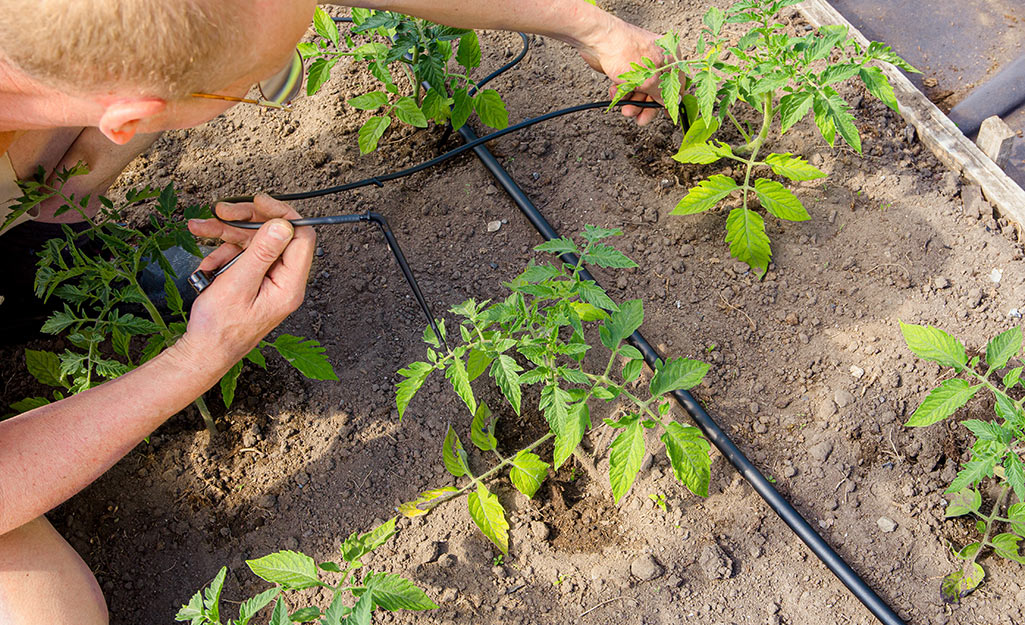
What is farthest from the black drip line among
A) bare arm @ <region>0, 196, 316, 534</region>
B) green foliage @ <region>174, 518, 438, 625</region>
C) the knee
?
the knee

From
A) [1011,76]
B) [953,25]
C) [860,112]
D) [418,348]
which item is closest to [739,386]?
[418,348]

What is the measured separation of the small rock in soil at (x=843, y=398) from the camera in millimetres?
1844

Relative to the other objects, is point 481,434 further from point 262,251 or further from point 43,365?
point 43,365

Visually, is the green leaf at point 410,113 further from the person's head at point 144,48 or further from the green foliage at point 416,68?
the person's head at point 144,48

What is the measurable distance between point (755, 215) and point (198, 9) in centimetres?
134

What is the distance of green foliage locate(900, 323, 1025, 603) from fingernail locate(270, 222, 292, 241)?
1236 millimetres

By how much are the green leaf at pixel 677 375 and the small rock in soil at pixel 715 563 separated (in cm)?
38

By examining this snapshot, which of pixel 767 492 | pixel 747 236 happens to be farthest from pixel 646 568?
pixel 747 236

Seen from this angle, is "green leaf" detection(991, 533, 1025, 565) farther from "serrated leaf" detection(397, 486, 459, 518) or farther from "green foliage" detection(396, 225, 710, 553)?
"serrated leaf" detection(397, 486, 459, 518)

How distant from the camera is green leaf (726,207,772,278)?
6.32ft

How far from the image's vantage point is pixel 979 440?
1.52m

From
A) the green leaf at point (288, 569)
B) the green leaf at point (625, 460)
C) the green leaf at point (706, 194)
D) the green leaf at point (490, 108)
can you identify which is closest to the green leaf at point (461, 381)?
the green leaf at point (625, 460)

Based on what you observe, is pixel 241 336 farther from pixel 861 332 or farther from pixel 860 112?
pixel 860 112

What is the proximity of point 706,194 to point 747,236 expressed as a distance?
139 mm
